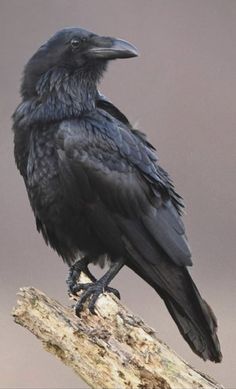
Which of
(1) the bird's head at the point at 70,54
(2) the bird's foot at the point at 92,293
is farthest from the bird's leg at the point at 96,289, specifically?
(1) the bird's head at the point at 70,54

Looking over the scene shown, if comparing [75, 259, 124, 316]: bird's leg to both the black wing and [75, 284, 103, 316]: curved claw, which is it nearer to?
[75, 284, 103, 316]: curved claw

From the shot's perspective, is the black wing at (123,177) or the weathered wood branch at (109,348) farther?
the black wing at (123,177)

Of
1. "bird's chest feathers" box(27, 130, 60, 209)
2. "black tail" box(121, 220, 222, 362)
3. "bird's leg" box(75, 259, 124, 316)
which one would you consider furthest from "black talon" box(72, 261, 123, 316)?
"bird's chest feathers" box(27, 130, 60, 209)

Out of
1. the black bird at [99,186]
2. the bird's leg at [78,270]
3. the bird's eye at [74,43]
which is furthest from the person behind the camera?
the bird's leg at [78,270]

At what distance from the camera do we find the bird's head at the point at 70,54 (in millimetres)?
5734

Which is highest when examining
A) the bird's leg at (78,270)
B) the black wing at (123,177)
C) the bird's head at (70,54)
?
the bird's head at (70,54)

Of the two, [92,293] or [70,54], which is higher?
[70,54]

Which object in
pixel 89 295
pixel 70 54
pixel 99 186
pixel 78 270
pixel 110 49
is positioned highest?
pixel 110 49

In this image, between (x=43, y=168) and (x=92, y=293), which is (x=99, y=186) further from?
(x=92, y=293)

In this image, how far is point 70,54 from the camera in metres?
5.75

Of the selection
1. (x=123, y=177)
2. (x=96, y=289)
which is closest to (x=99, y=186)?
(x=123, y=177)

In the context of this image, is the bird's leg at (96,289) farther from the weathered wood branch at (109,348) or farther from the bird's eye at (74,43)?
the bird's eye at (74,43)

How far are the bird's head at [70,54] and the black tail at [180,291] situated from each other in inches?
31.2

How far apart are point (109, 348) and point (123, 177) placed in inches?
39.1
